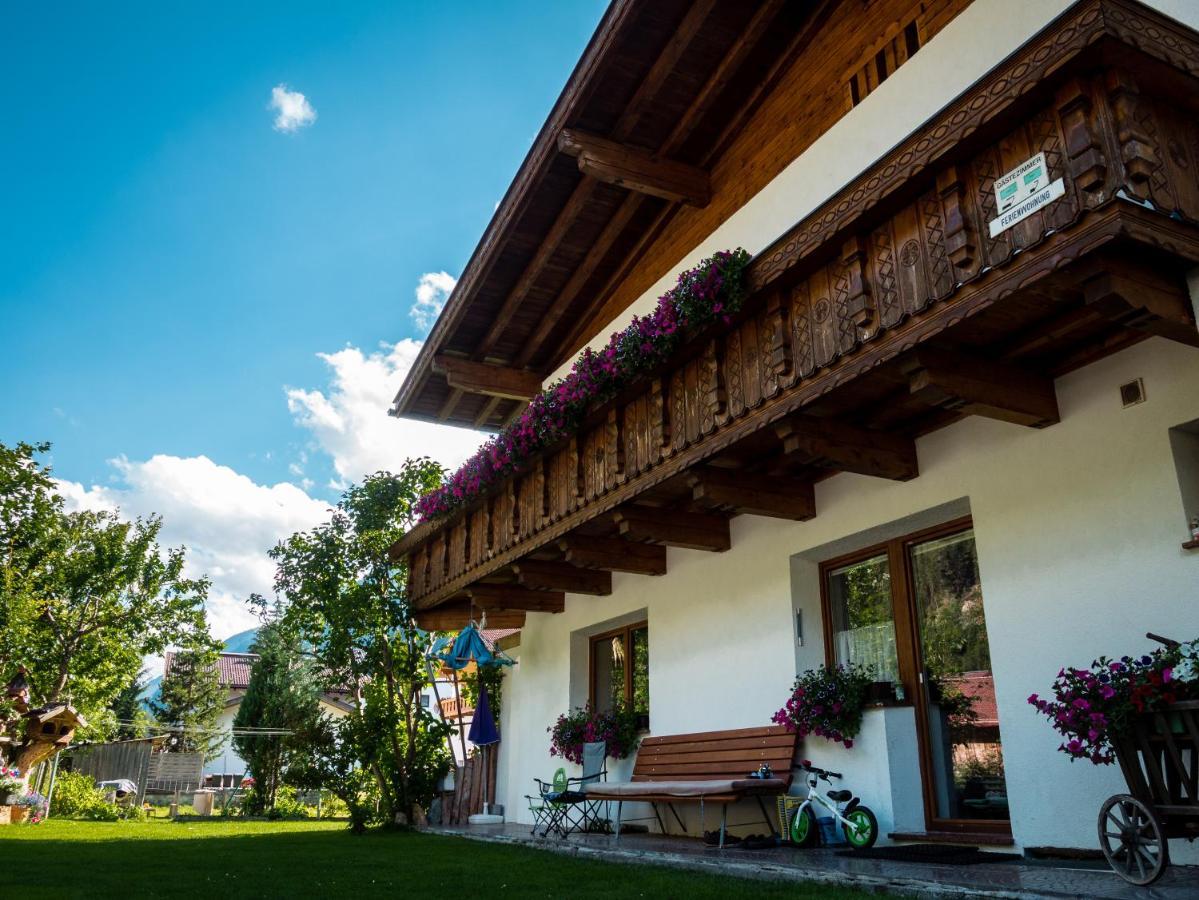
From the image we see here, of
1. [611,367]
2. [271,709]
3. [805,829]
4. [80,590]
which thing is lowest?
[805,829]

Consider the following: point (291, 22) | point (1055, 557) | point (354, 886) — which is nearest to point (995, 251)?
point (1055, 557)

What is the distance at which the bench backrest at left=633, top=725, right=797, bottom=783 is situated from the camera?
25.4 feet

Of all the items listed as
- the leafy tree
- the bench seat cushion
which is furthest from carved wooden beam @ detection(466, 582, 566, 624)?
the leafy tree

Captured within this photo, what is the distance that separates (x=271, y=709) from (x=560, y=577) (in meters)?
19.3

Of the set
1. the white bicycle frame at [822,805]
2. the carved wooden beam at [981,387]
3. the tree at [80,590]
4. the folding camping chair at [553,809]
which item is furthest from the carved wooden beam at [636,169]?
the tree at [80,590]

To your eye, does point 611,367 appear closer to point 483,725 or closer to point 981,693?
point 981,693

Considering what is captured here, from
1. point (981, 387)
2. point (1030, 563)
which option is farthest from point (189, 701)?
point (981, 387)

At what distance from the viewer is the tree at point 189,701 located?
3544cm

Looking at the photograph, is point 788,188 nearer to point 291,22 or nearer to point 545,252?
point 545,252

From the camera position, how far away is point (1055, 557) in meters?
5.76

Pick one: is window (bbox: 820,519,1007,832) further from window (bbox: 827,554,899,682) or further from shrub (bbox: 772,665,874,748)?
shrub (bbox: 772,665,874,748)

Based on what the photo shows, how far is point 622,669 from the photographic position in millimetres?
11305

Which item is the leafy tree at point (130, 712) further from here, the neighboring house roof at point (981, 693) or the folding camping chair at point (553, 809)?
the neighboring house roof at point (981, 693)

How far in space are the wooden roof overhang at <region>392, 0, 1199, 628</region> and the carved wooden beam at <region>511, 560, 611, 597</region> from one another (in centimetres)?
182
